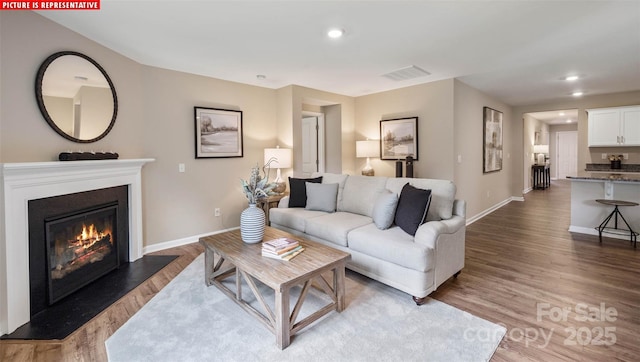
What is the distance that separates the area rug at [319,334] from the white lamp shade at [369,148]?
314 cm

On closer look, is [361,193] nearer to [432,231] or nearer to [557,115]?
[432,231]

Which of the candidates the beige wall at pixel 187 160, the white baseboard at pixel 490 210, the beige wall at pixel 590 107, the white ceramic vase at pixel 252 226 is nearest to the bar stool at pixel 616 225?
the white baseboard at pixel 490 210

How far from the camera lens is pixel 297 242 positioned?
2537mm

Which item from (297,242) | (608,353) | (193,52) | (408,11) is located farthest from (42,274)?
(608,353)

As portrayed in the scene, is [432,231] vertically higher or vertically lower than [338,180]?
lower

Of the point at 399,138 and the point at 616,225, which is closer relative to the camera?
the point at 616,225

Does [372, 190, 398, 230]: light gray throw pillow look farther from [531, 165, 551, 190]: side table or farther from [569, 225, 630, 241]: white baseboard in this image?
[531, 165, 551, 190]: side table

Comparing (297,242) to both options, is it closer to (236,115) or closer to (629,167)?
(236,115)

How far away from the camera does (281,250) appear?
2303 mm

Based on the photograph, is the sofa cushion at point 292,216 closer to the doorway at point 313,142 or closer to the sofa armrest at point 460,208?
the sofa armrest at point 460,208

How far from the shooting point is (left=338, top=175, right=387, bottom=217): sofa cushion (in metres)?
3.48

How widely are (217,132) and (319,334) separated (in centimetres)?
329

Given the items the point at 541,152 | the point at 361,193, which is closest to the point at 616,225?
the point at 361,193

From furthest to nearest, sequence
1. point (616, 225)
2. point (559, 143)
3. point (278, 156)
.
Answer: point (559, 143) → point (278, 156) → point (616, 225)
